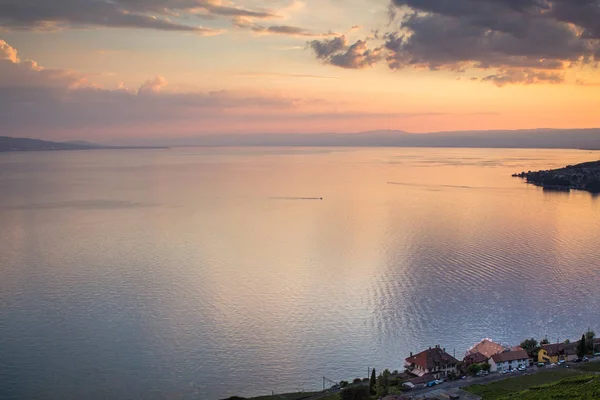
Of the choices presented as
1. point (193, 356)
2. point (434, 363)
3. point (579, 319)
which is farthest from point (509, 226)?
point (193, 356)

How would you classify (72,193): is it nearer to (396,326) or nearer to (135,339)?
(135,339)

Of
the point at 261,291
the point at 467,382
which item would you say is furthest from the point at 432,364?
the point at 261,291

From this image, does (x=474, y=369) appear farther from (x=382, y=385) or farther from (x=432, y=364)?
(x=382, y=385)

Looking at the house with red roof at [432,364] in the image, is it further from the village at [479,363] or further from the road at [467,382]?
the road at [467,382]

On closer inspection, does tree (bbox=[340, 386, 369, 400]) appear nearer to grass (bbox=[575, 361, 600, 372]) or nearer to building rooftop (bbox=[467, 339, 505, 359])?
building rooftop (bbox=[467, 339, 505, 359])

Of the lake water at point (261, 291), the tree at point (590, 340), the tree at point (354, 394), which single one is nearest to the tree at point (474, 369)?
the lake water at point (261, 291)

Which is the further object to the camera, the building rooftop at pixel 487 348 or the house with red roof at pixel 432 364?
the building rooftop at pixel 487 348
